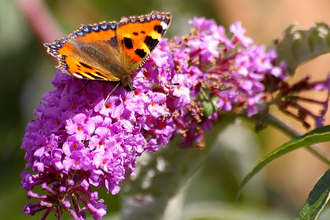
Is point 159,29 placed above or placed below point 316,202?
above

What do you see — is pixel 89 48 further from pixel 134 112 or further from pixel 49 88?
pixel 49 88

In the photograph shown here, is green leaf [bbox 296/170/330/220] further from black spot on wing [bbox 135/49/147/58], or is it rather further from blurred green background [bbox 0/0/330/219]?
blurred green background [bbox 0/0/330/219]

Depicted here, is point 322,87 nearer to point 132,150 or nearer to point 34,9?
point 132,150

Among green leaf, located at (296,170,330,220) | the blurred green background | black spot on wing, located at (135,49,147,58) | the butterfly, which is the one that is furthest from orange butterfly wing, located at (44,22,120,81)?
the blurred green background

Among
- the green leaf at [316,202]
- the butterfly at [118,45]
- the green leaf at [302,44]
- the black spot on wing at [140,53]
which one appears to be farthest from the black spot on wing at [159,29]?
the green leaf at [316,202]

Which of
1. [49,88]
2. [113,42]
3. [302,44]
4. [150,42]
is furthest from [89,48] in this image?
[49,88]

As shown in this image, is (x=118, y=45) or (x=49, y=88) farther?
(x=49, y=88)
